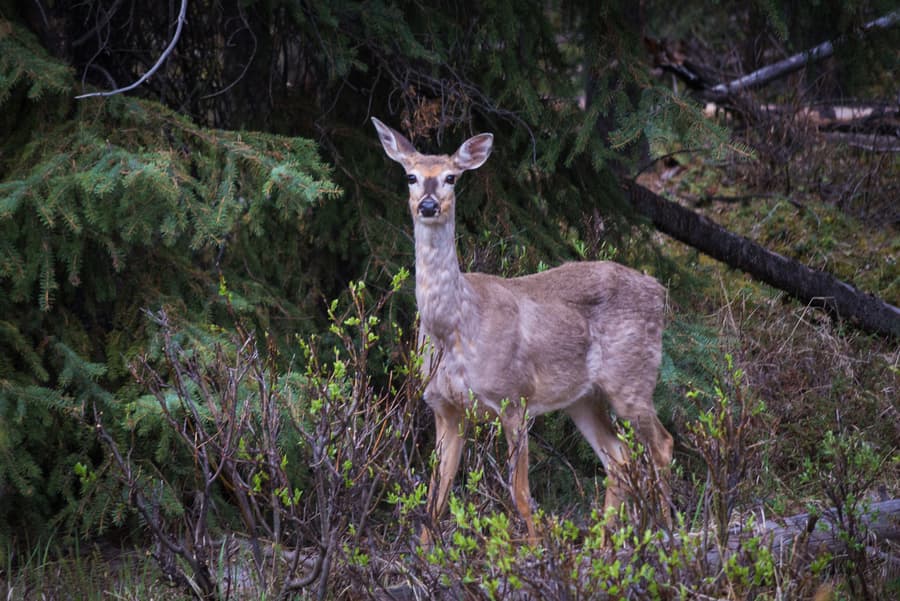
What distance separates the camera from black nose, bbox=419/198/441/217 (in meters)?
6.07

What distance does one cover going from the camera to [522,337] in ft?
21.8

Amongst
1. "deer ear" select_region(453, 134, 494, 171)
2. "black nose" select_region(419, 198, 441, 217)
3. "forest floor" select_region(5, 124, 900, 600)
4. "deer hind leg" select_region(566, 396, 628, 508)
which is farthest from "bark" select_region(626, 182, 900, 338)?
"black nose" select_region(419, 198, 441, 217)

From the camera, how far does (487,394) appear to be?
6.34 m

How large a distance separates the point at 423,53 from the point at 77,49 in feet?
7.96

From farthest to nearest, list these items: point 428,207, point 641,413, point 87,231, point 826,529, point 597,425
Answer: point 597,425, point 641,413, point 87,231, point 428,207, point 826,529

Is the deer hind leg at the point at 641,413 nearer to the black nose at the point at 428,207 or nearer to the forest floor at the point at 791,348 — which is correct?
the forest floor at the point at 791,348

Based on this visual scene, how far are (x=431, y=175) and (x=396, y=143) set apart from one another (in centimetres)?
43

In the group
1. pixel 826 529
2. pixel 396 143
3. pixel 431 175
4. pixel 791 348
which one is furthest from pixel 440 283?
pixel 791 348

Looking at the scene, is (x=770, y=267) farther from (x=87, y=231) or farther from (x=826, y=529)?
(x=87, y=231)

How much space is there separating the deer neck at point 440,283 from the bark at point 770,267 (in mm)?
3025

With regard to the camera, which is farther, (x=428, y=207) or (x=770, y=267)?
(x=770, y=267)

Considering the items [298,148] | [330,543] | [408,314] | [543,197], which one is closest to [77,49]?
[298,148]

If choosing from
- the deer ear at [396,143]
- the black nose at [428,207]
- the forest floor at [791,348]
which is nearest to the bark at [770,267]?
the forest floor at [791,348]

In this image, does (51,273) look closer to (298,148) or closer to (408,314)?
(298,148)
